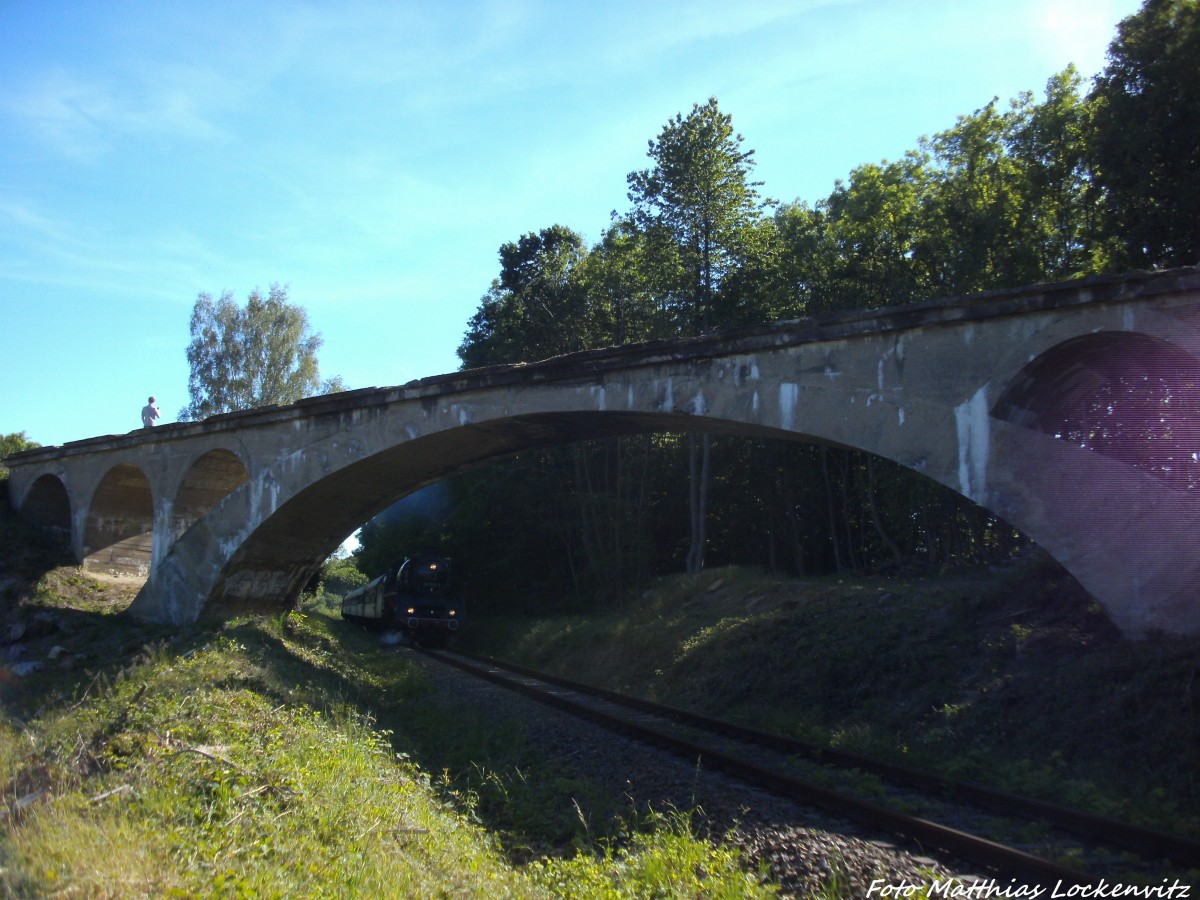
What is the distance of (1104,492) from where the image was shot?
27.6 ft

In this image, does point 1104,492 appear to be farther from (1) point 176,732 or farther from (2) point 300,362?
(2) point 300,362

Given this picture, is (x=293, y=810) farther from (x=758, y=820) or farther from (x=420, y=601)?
(x=420, y=601)

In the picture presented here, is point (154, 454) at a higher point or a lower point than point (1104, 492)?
higher

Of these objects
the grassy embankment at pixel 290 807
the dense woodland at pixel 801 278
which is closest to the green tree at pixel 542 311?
the dense woodland at pixel 801 278

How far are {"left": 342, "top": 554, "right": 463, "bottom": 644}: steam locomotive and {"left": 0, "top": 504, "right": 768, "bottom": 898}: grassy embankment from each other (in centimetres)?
1416

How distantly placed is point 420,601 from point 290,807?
65.8ft

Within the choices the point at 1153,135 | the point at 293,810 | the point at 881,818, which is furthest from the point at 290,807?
the point at 1153,135

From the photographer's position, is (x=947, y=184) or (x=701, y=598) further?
(x=947, y=184)

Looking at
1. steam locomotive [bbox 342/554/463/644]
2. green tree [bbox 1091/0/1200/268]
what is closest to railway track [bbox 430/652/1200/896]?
green tree [bbox 1091/0/1200/268]

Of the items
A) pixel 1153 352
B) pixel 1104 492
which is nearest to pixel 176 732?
pixel 1104 492

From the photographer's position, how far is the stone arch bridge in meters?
8.26

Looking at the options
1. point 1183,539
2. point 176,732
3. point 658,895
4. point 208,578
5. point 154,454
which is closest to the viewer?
point 658,895

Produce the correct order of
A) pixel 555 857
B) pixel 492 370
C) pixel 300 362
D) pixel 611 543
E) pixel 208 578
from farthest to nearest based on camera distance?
pixel 300 362
pixel 611 543
pixel 208 578
pixel 492 370
pixel 555 857

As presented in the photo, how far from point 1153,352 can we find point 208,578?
14.8 meters
